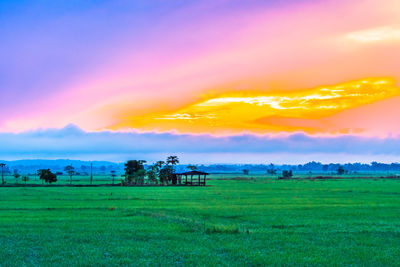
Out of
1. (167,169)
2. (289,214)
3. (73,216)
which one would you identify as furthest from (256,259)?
(167,169)

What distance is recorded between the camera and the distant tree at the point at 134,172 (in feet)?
310

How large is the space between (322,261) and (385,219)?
14.9m

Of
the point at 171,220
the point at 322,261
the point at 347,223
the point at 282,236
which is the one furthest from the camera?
the point at 171,220

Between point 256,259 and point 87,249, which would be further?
point 87,249

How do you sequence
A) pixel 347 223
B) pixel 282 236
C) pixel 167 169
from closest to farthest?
pixel 282 236 < pixel 347 223 < pixel 167 169

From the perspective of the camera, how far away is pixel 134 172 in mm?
97000

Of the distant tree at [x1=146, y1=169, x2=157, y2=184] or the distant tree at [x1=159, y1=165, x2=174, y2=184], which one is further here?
the distant tree at [x1=146, y1=169, x2=157, y2=184]

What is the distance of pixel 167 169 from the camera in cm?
9831

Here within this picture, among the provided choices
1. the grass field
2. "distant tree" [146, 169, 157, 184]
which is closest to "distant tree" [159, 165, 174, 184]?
"distant tree" [146, 169, 157, 184]

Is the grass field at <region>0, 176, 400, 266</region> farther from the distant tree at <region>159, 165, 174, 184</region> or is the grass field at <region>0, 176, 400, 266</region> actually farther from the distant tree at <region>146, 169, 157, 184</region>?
the distant tree at <region>146, 169, 157, 184</region>

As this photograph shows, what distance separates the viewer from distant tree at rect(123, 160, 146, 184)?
94500mm

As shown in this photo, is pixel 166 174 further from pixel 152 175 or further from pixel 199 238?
pixel 199 238

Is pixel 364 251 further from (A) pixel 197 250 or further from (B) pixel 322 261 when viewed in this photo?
(A) pixel 197 250

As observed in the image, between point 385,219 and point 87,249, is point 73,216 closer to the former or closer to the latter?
point 87,249
